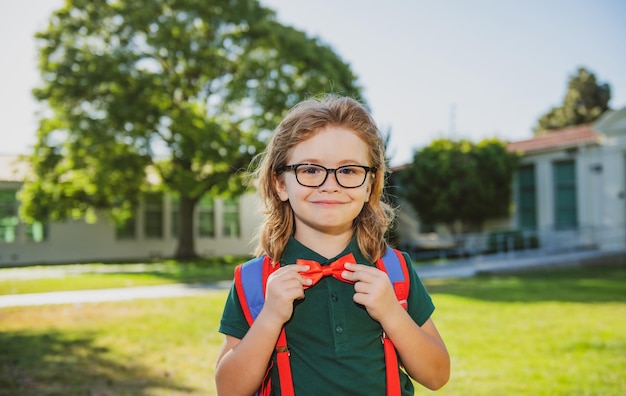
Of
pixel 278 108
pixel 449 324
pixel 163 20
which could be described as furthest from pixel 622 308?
pixel 163 20

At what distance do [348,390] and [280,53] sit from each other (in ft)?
68.9

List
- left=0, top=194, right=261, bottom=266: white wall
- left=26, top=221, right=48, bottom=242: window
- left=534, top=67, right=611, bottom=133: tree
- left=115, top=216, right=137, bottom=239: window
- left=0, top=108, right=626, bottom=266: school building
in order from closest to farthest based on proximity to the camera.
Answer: left=0, top=108, right=626, bottom=266: school building, left=0, top=194, right=261, bottom=266: white wall, left=26, top=221, right=48, bottom=242: window, left=115, top=216, right=137, bottom=239: window, left=534, top=67, right=611, bottom=133: tree

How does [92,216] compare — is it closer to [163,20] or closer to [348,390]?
[163,20]

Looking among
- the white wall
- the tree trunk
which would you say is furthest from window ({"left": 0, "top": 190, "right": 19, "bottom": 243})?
the tree trunk

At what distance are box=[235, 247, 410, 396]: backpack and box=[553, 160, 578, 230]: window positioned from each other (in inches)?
999

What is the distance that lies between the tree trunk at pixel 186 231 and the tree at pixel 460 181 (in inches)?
371

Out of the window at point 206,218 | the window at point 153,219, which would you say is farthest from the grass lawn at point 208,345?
the window at point 206,218

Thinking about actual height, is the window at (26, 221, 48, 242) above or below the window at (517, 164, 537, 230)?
below

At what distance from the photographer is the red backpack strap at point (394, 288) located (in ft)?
6.27

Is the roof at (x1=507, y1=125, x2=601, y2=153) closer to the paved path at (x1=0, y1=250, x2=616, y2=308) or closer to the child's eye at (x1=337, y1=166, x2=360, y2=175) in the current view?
the paved path at (x1=0, y1=250, x2=616, y2=308)

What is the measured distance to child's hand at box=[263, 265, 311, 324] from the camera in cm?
182

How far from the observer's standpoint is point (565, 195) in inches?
1014

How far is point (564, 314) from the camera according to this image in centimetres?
883

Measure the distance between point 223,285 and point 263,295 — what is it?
1185 centimetres
